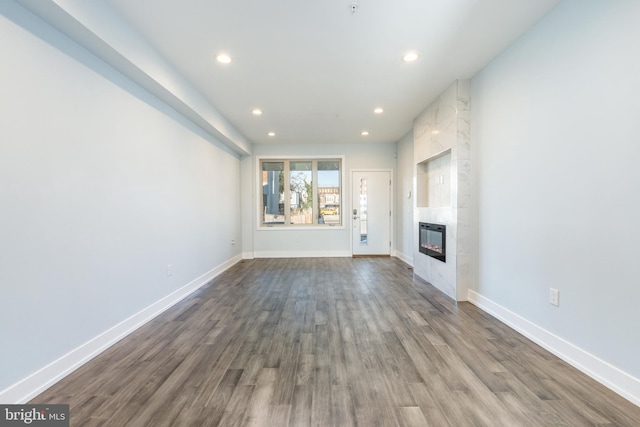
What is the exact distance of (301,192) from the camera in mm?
6559

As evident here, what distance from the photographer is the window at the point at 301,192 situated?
6.51m

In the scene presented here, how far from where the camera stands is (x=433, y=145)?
152 inches

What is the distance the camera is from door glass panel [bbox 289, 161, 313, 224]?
6523mm

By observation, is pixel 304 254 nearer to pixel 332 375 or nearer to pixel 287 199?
pixel 287 199

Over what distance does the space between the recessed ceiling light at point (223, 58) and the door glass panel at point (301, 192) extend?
3775 millimetres

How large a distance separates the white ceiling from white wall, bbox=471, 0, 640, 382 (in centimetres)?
40

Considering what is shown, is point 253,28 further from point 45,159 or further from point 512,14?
point 512,14

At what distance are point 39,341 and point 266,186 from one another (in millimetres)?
5094

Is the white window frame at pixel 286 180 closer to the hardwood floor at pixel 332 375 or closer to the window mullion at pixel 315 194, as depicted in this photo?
the window mullion at pixel 315 194

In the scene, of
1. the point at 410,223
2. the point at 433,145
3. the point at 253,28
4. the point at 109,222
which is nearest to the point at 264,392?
the point at 109,222

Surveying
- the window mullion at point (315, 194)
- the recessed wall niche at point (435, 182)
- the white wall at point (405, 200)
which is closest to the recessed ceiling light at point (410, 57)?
the recessed wall niche at point (435, 182)

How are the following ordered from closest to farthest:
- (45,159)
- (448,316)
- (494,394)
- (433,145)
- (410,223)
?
(494,394) → (45,159) → (448,316) → (433,145) → (410,223)

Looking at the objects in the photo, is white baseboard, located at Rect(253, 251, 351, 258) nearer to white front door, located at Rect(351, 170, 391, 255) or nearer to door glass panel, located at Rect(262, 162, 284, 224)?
white front door, located at Rect(351, 170, 391, 255)

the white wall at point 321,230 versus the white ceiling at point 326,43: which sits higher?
the white ceiling at point 326,43
